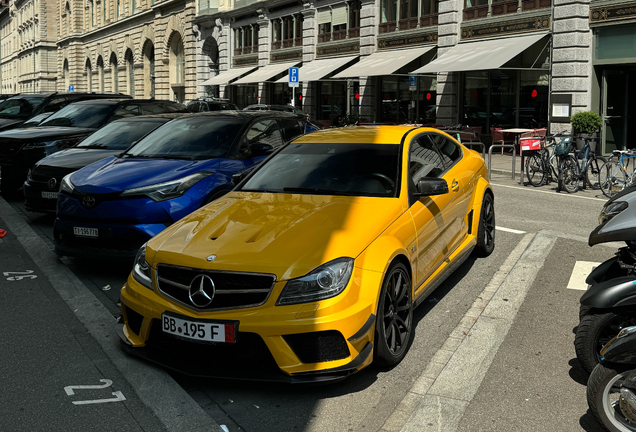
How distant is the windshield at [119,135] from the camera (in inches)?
382

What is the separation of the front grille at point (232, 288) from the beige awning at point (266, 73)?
32.5 metres

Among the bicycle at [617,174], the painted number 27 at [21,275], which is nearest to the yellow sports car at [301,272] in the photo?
the painted number 27 at [21,275]

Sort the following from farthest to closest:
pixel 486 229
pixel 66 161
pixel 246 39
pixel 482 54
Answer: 1. pixel 246 39
2. pixel 482 54
3. pixel 66 161
4. pixel 486 229

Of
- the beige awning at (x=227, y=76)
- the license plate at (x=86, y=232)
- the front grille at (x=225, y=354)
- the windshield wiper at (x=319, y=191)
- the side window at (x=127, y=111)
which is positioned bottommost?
the front grille at (x=225, y=354)

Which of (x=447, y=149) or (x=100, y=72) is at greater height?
(x=100, y=72)

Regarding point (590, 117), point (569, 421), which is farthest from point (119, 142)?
point (590, 117)

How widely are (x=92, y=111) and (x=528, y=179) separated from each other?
9.00 m

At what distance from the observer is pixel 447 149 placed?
21.2ft

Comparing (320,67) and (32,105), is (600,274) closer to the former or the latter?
(32,105)

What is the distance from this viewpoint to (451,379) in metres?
4.23

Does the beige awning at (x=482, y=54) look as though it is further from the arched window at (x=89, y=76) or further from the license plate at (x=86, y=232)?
the arched window at (x=89, y=76)

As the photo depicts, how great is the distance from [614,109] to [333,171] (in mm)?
17305

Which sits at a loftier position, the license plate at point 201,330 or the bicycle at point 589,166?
the bicycle at point 589,166

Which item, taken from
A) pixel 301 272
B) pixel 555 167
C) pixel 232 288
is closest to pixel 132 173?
pixel 232 288
